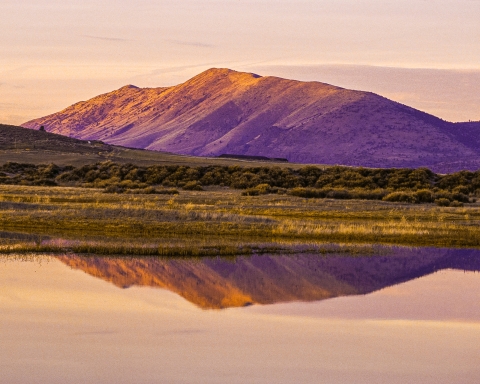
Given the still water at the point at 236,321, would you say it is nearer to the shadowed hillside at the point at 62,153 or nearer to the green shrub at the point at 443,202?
the green shrub at the point at 443,202

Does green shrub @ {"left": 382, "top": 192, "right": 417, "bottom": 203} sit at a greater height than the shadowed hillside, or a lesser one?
lesser

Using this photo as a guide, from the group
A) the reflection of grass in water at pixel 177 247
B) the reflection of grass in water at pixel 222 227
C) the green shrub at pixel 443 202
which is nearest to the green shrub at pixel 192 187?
the reflection of grass in water at pixel 222 227

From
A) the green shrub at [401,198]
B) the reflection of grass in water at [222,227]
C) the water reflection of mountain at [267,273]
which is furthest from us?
the green shrub at [401,198]

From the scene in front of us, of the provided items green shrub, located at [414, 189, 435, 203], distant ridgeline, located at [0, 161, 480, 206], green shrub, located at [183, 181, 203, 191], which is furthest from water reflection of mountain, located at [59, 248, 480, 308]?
green shrub, located at [183, 181, 203, 191]

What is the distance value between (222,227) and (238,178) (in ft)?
124

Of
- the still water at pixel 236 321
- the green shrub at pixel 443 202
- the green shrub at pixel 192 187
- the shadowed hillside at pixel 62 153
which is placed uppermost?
the shadowed hillside at pixel 62 153

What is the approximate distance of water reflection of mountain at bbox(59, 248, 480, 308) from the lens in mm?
20386

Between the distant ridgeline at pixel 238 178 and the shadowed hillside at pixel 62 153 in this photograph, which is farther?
the shadowed hillside at pixel 62 153

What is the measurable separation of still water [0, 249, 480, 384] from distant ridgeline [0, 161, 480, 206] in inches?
1427

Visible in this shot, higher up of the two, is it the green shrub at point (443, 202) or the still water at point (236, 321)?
the green shrub at point (443, 202)

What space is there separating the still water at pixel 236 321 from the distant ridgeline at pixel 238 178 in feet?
119

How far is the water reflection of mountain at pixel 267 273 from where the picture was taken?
20386mm

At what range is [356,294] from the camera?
68.2 ft

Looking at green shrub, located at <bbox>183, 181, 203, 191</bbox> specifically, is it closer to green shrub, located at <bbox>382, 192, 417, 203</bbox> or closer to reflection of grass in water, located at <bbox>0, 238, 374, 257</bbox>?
green shrub, located at <bbox>382, 192, 417, 203</bbox>
